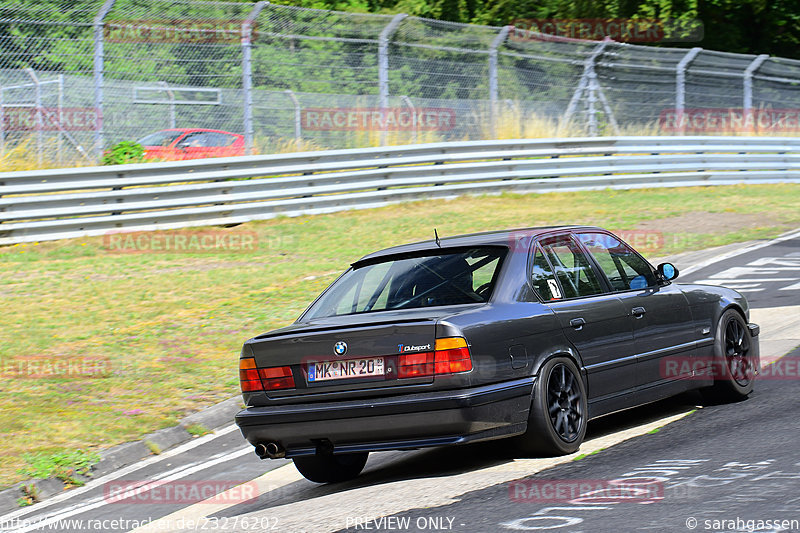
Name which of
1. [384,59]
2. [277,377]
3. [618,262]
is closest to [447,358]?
[277,377]

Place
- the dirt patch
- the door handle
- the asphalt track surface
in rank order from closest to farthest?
the asphalt track surface < the door handle < the dirt patch

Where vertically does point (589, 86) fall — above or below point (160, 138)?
above

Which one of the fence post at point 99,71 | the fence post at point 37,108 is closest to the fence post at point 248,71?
the fence post at point 99,71

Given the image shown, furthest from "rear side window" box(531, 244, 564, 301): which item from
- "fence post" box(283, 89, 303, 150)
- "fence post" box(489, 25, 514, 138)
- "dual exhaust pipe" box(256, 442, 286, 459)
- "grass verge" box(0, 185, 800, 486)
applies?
"fence post" box(489, 25, 514, 138)

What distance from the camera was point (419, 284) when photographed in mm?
6480

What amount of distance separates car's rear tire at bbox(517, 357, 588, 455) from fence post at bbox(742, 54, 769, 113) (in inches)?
888

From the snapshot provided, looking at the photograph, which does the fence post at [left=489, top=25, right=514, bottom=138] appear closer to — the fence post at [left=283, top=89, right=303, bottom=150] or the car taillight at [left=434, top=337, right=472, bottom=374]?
the fence post at [left=283, top=89, right=303, bottom=150]

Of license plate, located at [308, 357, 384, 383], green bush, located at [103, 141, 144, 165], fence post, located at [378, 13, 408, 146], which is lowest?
license plate, located at [308, 357, 384, 383]

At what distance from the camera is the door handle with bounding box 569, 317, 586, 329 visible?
256 inches

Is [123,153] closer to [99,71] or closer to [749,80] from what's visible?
[99,71]

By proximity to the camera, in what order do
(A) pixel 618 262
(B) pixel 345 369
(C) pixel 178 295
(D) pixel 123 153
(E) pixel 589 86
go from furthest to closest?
(E) pixel 589 86
(D) pixel 123 153
(C) pixel 178 295
(A) pixel 618 262
(B) pixel 345 369

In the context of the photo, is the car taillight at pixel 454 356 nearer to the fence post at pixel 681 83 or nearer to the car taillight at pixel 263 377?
the car taillight at pixel 263 377

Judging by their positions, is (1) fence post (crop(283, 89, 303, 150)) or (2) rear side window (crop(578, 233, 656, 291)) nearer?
(2) rear side window (crop(578, 233, 656, 291))

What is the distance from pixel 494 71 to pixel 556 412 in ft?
54.1
